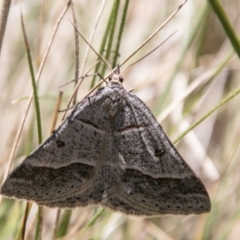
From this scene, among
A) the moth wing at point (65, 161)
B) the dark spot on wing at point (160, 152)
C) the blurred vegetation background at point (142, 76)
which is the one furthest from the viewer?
the blurred vegetation background at point (142, 76)

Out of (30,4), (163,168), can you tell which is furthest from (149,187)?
(30,4)

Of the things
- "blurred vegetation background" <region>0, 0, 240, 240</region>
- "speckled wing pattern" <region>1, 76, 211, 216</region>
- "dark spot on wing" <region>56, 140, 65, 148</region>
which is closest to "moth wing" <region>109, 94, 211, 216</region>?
"speckled wing pattern" <region>1, 76, 211, 216</region>

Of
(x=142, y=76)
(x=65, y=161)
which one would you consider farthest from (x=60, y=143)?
(x=142, y=76)

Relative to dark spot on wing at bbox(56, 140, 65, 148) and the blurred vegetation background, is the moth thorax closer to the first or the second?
dark spot on wing at bbox(56, 140, 65, 148)

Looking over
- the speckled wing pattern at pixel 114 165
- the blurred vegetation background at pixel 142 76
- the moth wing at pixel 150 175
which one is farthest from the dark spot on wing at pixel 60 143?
the blurred vegetation background at pixel 142 76

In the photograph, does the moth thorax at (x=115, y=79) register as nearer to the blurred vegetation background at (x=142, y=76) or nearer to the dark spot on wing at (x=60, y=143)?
the dark spot on wing at (x=60, y=143)

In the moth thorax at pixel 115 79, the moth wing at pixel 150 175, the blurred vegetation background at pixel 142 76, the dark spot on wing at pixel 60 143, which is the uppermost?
the blurred vegetation background at pixel 142 76

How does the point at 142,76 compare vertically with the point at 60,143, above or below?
above

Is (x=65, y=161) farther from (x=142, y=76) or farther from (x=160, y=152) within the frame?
(x=142, y=76)

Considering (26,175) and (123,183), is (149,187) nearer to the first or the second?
(123,183)
